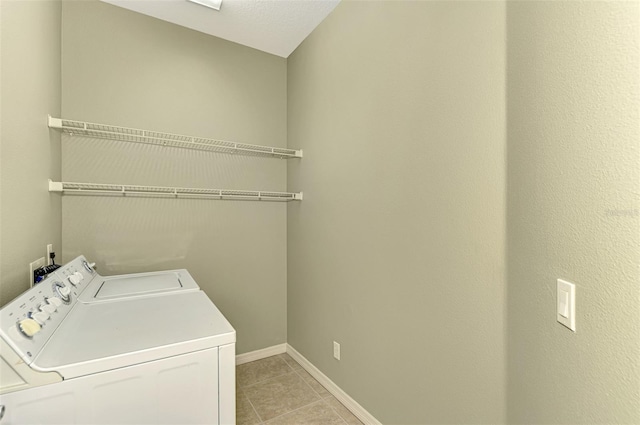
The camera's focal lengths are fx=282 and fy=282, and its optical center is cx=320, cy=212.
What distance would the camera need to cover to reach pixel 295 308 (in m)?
2.53

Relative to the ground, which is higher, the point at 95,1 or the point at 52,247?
the point at 95,1

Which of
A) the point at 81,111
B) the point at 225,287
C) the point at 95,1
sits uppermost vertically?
the point at 95,1

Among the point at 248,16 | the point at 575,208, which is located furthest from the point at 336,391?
the point at 248,16

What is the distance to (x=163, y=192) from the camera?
83.6 inches

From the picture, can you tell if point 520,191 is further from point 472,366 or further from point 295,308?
point 295,308

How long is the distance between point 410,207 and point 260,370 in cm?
188

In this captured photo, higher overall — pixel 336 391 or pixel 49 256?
pixel 49 256

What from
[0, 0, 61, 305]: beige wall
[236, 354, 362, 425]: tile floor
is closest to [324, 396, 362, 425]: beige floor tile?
[236, 354, 362, 425]: tile floor

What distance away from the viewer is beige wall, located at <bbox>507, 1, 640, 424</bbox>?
2.24 feet

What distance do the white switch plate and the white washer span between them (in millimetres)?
1057

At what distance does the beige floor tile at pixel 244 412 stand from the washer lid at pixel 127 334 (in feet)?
3.18

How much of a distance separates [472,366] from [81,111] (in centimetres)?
267

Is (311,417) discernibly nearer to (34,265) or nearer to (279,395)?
(279,395)

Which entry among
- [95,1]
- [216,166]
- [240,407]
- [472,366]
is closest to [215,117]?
[216,166]
